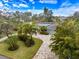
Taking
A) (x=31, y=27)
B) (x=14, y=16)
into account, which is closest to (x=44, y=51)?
(x=31, y=27)

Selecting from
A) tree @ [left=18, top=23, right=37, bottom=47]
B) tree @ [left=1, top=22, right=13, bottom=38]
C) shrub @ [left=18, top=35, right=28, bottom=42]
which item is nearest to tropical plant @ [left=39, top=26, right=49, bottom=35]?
tree @ [left=18, top=23, right=37, bottom=47]

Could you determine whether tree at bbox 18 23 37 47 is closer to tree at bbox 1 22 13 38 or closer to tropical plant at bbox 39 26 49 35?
tree at bbox 1 22 13 38

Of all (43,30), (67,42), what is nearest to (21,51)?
(67,42)

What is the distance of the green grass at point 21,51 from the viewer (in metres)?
11.4

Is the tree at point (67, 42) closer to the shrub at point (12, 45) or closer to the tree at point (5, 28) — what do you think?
the shrub at point (12, 45)

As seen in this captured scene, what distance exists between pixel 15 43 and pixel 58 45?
5122mm

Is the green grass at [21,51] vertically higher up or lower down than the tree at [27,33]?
lower down

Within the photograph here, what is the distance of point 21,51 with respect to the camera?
1226cm

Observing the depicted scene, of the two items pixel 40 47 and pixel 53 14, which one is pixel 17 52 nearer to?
pixel 40 47

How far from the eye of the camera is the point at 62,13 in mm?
18406

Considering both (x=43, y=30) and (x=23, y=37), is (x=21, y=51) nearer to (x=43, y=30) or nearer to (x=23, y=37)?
(x=23, y=37)

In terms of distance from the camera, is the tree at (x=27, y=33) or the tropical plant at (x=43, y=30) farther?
the tropical plant at (x=43, y=30)

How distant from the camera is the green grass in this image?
11359mm

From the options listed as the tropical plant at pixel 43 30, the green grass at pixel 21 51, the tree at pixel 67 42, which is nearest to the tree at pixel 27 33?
the green grass at pixel 21 51
